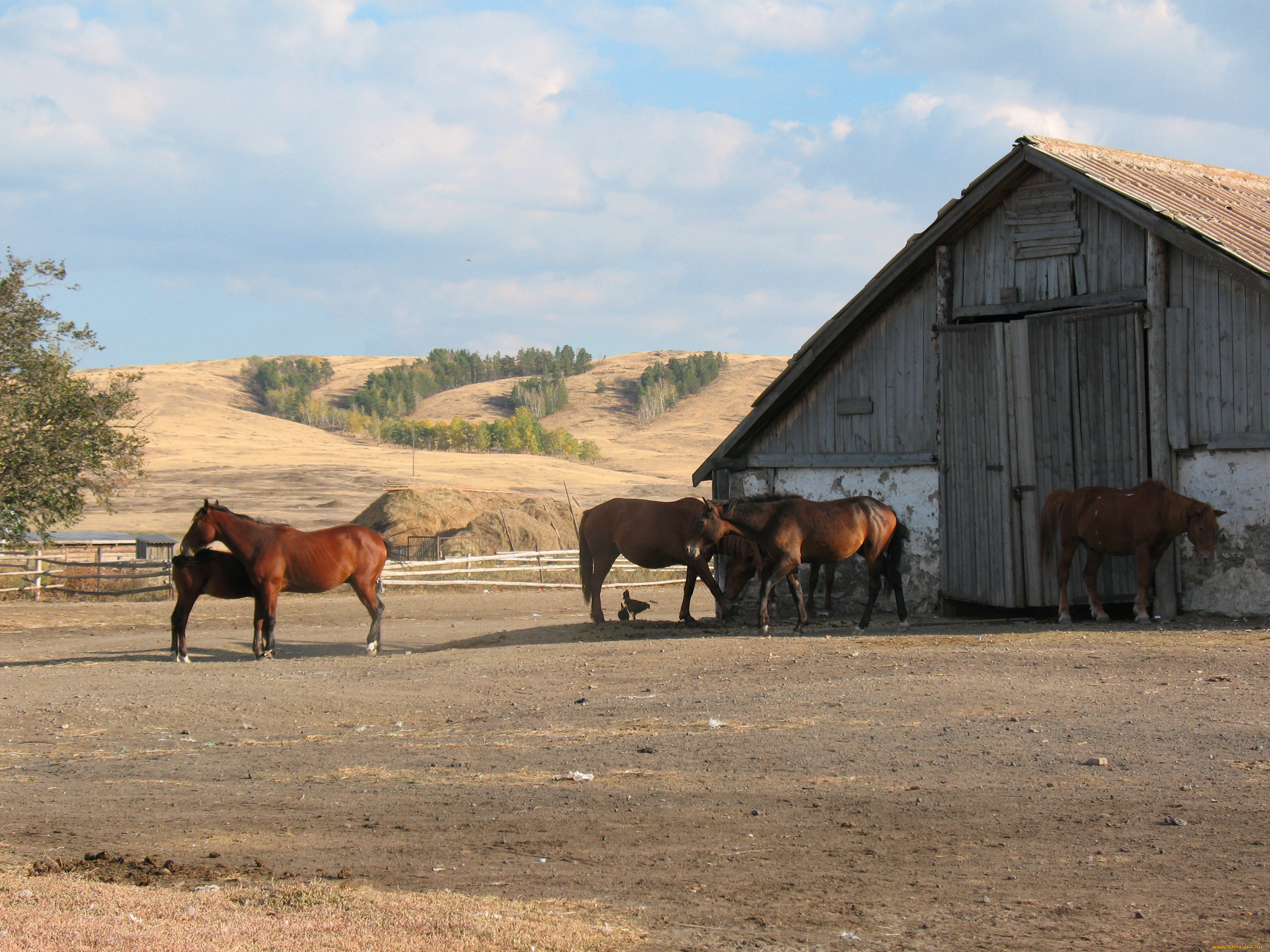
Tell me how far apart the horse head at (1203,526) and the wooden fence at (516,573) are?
651 inches

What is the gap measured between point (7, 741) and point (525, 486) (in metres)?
59.2

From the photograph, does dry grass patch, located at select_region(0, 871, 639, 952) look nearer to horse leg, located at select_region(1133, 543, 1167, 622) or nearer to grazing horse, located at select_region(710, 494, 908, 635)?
grazing horse, located at select_region(710, 494, 908, 635)

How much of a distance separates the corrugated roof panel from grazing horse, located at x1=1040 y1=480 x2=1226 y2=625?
278cm

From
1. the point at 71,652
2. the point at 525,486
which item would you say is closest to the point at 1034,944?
the point at 71,652

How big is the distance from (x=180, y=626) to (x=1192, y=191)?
15294mm

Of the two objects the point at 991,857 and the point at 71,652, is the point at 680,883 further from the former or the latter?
the point at 71,652

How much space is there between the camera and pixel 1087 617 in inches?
608

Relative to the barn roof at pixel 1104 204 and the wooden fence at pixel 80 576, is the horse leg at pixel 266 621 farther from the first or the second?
the wooden fence at pixel 80 576

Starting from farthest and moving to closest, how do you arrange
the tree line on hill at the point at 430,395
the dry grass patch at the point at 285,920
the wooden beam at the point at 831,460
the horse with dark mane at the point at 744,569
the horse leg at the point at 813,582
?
the tree line on hill at the point at 430,395, the horse with dark mane at the point at 744,569, the horse leg at the point at 813,582, the wooden beam at the point at 831,460, the dry grass patch at the point at 285,920

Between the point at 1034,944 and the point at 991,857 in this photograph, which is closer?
the point at 1034,944

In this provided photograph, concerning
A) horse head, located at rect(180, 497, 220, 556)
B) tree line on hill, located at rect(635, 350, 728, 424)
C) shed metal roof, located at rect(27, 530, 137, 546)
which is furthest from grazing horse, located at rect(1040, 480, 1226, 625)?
tree line on hill, located at rect(635, 350, 728, 424)

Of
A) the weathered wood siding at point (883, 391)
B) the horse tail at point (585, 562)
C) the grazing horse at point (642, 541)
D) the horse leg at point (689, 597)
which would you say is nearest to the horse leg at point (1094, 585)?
the weathered wood siding at point (883, 391)

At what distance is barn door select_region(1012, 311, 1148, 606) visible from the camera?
573 inches

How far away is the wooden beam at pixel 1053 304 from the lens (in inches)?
576
